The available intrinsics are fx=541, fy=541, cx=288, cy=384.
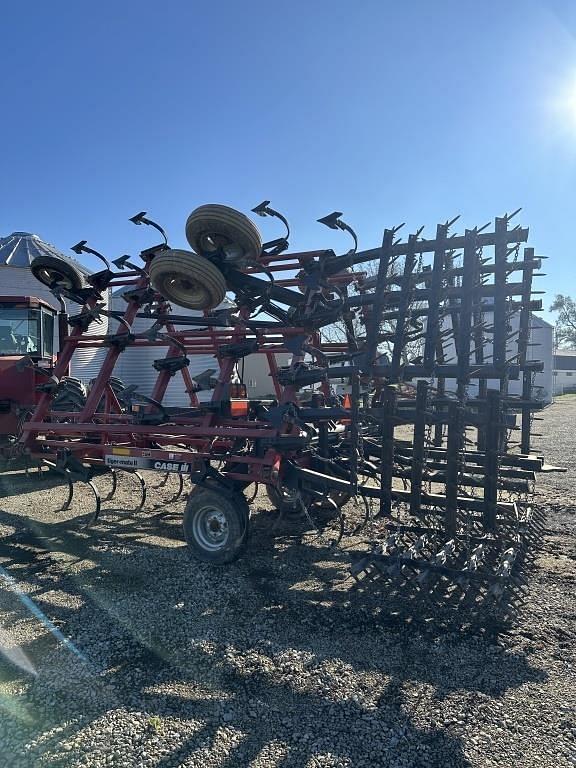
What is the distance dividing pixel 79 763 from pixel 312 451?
358 cm

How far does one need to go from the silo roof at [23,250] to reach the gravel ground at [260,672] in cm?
1671

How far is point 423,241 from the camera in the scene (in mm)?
5109

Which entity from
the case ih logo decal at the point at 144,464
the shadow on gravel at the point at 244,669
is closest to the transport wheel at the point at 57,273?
the case ih logo decal at the point at 144,464

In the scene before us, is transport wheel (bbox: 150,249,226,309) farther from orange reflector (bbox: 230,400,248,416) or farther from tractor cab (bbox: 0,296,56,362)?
tractor cab (bbox: 0,296,56,362)

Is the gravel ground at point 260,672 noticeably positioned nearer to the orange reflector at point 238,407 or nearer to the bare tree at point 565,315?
the orange reflector at point 238,407

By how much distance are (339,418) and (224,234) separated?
2.27 metres

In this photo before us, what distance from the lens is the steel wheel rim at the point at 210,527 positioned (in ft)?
16.3

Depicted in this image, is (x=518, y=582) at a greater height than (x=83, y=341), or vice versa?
(x=83, y=341)

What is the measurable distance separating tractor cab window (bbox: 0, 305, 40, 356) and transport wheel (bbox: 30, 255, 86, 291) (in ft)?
8.70

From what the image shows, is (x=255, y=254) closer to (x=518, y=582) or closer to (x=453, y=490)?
(x=453, y=490)

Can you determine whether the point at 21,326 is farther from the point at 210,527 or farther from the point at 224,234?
the point at 210,527

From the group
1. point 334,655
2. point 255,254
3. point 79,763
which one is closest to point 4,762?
point 79,763

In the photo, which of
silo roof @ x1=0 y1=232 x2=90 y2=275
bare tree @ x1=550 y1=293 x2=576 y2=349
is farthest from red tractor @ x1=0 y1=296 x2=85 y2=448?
bare tree @ x1=550 y1=293 x2=576 y2=349

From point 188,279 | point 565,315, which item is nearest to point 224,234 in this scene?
point 188,279
